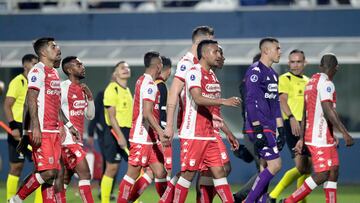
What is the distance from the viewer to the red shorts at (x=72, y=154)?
1445 centimetres

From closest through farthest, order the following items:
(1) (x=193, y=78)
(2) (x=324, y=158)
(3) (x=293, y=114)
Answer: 1. (1) (x=193, y=78)
2. (2) (x=324, y=158)
3. (3) (x=293, y=114)

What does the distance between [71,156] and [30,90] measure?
1.46 metres

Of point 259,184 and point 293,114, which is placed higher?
point 293,114

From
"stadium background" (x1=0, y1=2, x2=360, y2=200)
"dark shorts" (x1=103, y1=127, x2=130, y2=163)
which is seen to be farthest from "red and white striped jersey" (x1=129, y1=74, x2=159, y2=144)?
"stadium background" (x1=0, y1=2, x2=360, y2=200)

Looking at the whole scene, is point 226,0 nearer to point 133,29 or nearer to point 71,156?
point 133,29

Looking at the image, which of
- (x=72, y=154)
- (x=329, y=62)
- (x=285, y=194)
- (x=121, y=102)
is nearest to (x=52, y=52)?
(x=72, y=154)

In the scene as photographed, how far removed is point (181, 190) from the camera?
13375 millimetres

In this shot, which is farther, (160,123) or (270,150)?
(160,123)

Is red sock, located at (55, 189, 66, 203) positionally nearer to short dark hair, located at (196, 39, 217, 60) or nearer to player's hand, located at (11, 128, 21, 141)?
short dark hair, located at (196, 39, 217, 60)

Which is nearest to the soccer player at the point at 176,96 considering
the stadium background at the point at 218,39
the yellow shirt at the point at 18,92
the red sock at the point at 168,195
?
the red sock at the point at 168,195

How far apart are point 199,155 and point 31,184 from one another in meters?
2.11

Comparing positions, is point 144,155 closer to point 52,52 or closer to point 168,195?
point 168,195

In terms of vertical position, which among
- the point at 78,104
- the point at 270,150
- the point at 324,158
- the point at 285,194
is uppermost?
the point at 78,104

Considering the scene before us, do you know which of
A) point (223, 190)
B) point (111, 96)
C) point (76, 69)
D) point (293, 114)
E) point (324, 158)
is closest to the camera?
point (223, 190)
